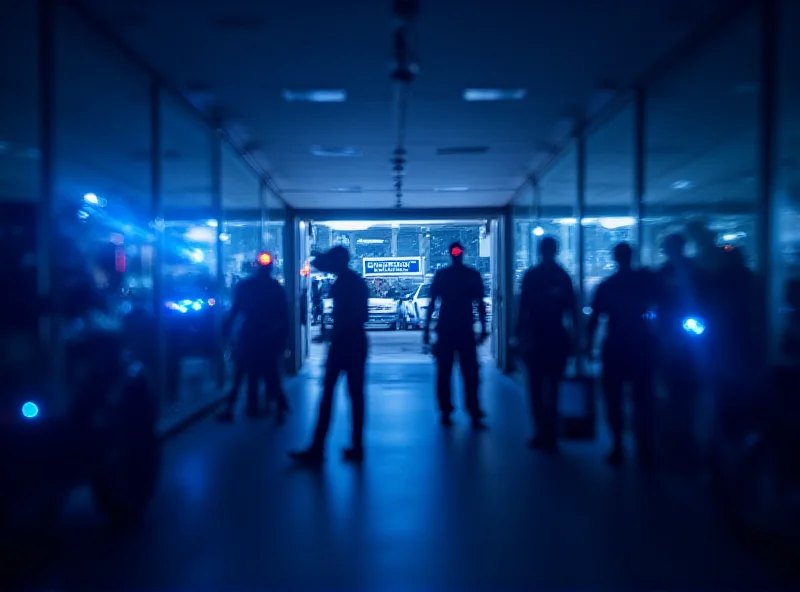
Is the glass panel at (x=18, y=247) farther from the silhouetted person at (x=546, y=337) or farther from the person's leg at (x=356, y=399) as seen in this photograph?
the silhouetted person at (x=546, y=337)

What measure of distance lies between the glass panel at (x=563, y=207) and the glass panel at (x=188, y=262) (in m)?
4.35

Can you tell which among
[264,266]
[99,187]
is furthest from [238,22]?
[99,187]

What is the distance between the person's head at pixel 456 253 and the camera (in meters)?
7.89

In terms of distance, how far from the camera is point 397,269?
72.1ft

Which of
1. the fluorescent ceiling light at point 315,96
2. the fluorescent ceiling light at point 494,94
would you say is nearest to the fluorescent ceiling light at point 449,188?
the fluorescent ceiling light at point 494,94

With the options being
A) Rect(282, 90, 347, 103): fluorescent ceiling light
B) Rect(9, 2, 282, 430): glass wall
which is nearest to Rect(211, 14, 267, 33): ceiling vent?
Rect(9, 2, 282, 430): glass wall

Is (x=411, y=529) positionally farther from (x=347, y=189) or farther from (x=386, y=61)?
(x=347, y=189)

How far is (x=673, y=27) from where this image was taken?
17.0 feet

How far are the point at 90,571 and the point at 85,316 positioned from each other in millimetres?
1408

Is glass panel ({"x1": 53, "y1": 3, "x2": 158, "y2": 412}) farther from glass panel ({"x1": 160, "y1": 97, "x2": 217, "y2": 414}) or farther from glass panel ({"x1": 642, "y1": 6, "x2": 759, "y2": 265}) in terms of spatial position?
glass panel ({"x1": 642, "y1": 6, "x2": 759, "y2": 265})

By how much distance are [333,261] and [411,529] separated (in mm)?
2589

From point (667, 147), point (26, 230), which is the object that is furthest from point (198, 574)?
point (667, 147)

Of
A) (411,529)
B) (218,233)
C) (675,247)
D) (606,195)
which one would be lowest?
(411,529)

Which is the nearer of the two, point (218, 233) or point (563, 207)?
point (218, 233)
